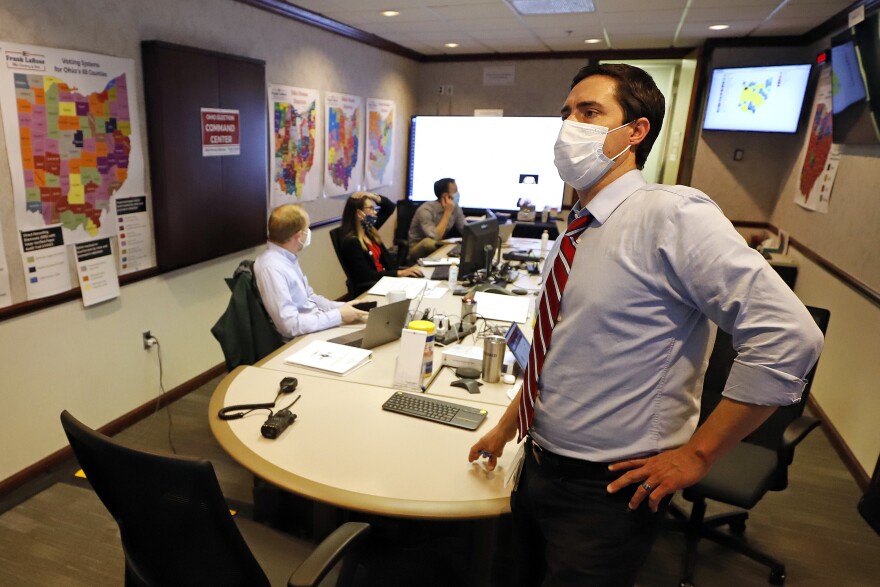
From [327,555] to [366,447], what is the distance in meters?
0.38

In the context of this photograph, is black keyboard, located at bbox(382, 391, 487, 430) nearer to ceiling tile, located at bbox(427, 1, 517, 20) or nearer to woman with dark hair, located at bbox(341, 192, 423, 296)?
woman with dark hair, located at bbox(341, 192, 423, 296)

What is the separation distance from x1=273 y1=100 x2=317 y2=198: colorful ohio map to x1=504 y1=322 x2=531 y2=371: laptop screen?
2.64 m

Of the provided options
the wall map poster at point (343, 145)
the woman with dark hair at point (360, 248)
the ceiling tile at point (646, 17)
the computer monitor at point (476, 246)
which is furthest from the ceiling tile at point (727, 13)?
the wall map poster at point (343, 145)

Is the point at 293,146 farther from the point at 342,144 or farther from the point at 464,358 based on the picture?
the point at 464,358

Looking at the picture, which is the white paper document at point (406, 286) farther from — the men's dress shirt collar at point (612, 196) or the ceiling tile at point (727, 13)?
the ceiling tile at point (727, 13)

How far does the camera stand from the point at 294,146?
4184 millimetres

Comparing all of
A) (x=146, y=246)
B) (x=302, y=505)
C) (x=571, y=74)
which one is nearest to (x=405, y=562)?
(x=302, y=505)

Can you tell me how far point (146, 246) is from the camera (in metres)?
2.99

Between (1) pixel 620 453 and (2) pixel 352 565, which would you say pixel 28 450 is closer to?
(2) pixel 352 565

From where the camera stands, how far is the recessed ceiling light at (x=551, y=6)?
3.75 metres

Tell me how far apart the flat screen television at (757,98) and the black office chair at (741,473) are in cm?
306

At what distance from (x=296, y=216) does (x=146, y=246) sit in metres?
1.02

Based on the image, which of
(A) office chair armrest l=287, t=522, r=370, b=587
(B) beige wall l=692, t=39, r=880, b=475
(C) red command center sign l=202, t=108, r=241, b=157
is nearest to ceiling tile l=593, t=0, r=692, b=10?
(B) beige wall l=692, t=39, r=880, b=475

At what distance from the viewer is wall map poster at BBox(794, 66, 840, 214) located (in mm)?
3748
